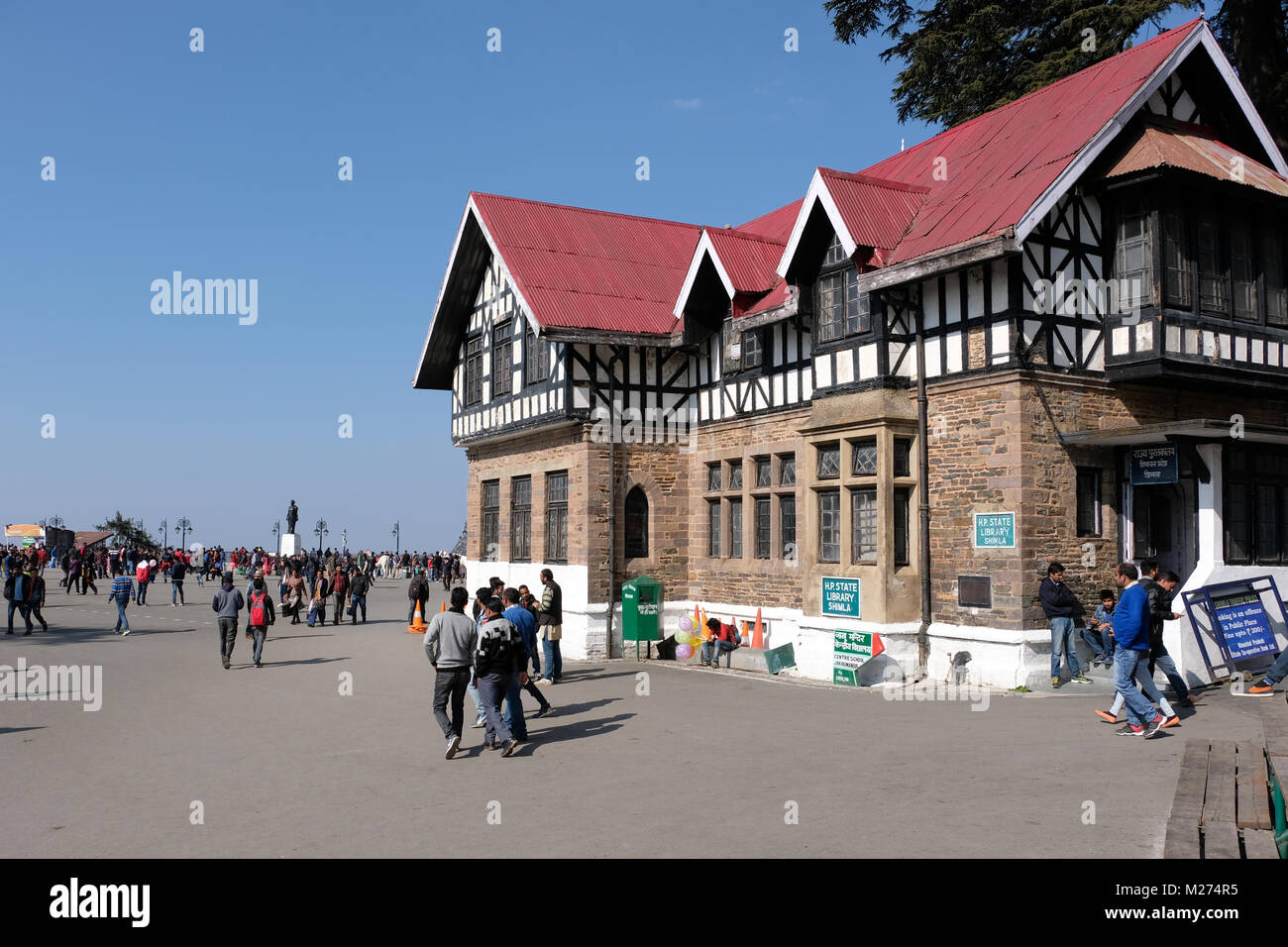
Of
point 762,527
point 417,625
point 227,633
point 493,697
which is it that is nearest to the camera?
point 493,697

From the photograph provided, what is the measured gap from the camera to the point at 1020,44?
25938 millimetres

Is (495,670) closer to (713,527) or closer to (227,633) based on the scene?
(227,633)

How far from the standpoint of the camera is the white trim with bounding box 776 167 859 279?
16.6 m

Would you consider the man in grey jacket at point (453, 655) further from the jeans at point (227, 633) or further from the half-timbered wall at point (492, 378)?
the half-timbered wall at point (492, 378)

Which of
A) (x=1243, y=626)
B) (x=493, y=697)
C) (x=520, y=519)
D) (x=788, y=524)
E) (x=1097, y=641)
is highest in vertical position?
(x=520, y=519)

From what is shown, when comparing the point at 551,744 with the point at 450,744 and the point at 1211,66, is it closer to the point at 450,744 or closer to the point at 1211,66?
the point at 450,744

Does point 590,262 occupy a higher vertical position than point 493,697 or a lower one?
higher

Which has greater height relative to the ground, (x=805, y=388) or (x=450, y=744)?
(x=805, y=388)

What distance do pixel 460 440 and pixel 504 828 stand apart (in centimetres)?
1939

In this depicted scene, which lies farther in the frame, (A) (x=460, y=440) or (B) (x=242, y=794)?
(A) (x=460, y=440)

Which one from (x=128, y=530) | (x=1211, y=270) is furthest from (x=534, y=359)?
(x=128, y=530)

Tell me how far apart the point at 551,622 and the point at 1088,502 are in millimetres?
8259
